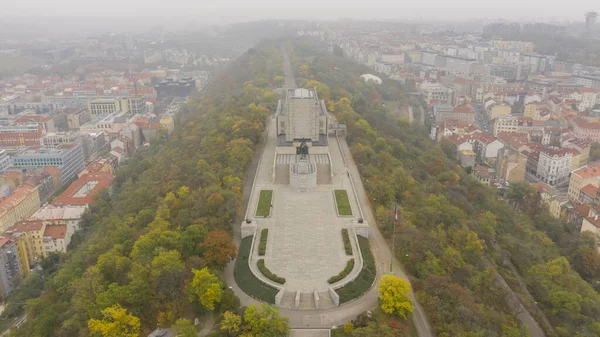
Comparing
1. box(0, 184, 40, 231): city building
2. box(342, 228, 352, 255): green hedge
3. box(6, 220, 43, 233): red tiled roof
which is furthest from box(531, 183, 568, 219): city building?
box(0, 184, 40, 231): city building

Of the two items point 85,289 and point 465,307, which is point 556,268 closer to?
point 465,307

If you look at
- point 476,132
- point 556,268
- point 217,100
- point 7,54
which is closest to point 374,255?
point 556,268

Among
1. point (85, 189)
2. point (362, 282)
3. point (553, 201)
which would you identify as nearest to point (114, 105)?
point (85, 189)

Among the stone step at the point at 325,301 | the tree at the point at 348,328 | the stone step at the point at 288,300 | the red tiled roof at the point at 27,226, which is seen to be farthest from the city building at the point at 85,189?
the tree at the point at 348,328

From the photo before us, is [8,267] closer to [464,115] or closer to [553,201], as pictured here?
[553,201]

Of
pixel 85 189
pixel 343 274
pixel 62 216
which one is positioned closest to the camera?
pixel 343 274
